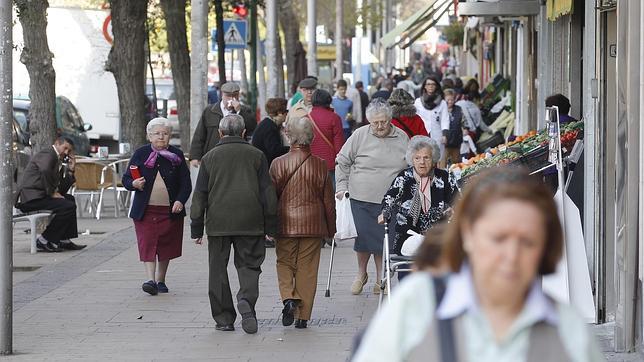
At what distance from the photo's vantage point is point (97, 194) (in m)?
19.9

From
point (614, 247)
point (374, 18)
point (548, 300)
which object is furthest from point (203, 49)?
point (374, 18)

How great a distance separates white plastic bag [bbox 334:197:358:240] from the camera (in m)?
10.9

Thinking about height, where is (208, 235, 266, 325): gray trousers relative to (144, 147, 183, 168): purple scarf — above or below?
below

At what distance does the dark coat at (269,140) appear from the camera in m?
14.2

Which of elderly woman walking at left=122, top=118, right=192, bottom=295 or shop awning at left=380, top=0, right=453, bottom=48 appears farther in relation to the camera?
shop awning at left=380, top=0, right=453, bottom=48

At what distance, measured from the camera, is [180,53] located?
2614 centimetres

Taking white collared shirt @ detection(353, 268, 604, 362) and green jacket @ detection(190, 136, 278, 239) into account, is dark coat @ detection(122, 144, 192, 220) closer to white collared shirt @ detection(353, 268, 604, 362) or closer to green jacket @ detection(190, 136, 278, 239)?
green jacket @ detection(190, 136, 278, 239)

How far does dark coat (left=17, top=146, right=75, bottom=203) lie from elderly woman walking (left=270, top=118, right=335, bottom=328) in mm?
5675

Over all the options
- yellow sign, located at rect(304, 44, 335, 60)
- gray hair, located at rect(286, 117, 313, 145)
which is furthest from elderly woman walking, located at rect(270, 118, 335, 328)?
yellow sign, located at rect(304, 44, 335, 60)

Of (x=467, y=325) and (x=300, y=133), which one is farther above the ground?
(x=300, y=133)

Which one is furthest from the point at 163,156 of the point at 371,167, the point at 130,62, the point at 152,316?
the point at 130,62

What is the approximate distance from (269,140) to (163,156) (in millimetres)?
2989

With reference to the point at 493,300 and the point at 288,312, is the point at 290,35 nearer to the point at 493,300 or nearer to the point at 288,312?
the point at 288,312

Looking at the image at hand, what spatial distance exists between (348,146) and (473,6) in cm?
786
